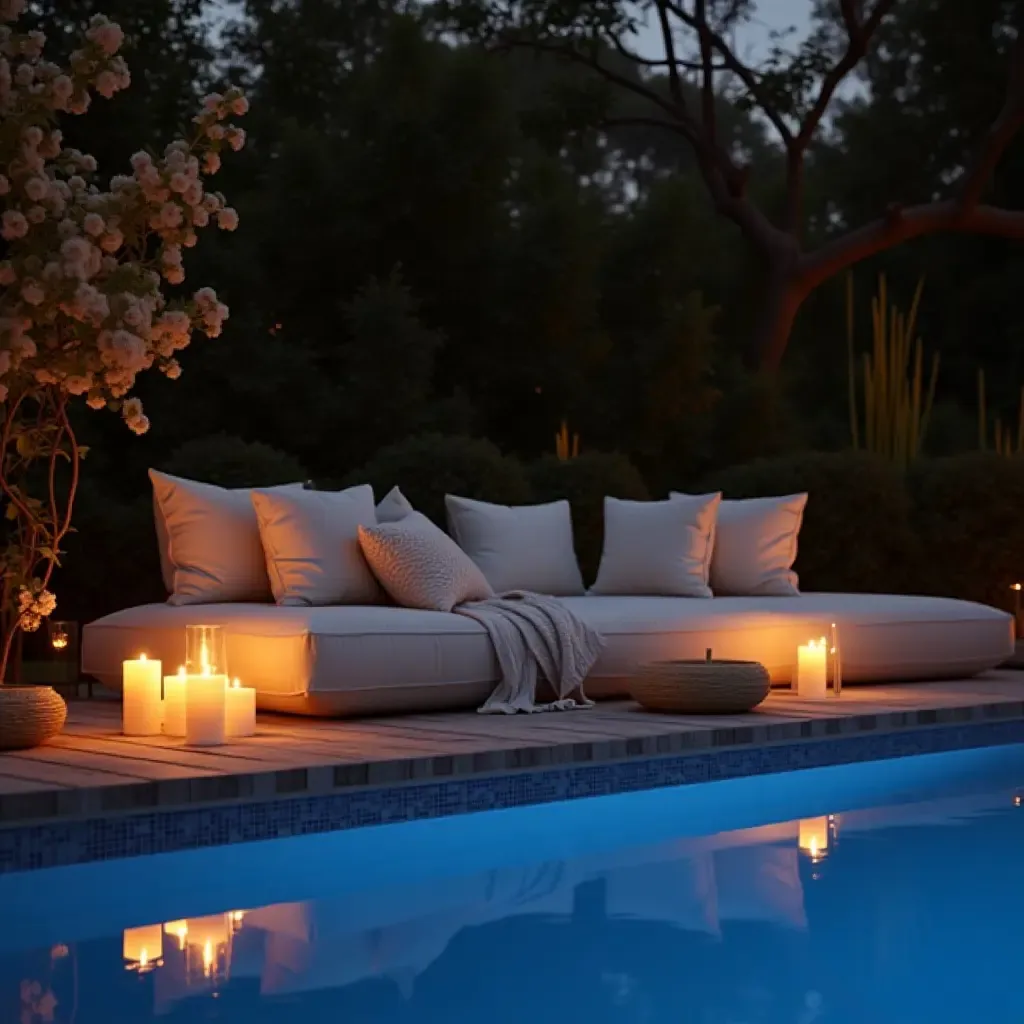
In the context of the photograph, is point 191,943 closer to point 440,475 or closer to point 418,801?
point 418,801

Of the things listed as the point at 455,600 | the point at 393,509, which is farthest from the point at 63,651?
the point at 455,600

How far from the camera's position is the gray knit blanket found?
480 centimetres

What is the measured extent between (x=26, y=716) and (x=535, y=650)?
5.38ft

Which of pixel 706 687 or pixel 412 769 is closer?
pixel 412 769

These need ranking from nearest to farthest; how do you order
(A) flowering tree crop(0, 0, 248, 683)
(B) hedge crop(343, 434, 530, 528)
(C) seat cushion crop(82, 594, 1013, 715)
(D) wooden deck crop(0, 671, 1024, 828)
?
(D) wooden deck crop(0, 671, 1024, 828)
(A) flowering tree crop(0, 0, 248, 683)
(C) seat cushion crop(82, 594, 1013, 715)
(B) hedge crop(343, 434, 530, 528)

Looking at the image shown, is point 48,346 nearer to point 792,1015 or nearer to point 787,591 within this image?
point 792,1015

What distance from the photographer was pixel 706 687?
187 inches

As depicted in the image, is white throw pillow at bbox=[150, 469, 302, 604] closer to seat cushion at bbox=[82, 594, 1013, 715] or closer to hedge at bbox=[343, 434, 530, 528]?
seat cushion at bbox=[82, 594, 1013, 715]

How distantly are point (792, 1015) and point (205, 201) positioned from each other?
2.41 m

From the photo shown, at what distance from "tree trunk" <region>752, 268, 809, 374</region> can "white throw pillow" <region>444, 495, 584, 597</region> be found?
5279mm

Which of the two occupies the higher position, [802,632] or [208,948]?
[802,632]

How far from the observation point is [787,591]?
6.04 m

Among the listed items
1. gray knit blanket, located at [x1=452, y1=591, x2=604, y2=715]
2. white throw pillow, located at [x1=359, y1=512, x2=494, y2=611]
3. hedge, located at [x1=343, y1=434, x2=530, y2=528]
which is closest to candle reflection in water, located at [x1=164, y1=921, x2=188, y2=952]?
gray knit blanket, located at [x1=452, y1=591, x2=604, y2=715]

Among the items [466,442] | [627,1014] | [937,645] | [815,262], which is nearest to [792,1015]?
[627,1014]
